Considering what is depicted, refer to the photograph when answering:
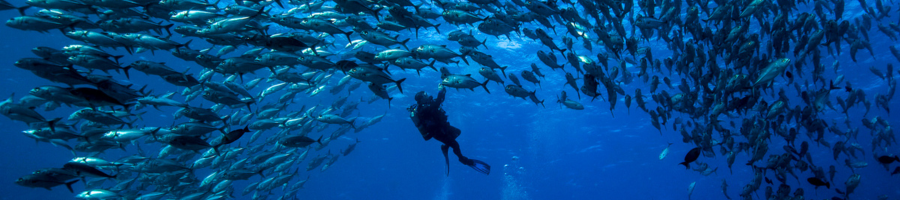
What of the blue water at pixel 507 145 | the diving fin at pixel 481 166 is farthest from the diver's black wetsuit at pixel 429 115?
the blue water at pixel 507 145

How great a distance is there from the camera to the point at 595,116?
94.3ft

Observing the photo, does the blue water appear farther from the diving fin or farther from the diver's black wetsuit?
the diver's black wetsuit

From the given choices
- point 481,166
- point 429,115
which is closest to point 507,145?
point 481,166

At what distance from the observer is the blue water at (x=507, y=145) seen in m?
18.8

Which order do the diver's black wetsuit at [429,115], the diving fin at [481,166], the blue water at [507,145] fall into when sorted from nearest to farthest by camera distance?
the diver's black wetsuit at [429,115] → the diving fin at [481,166] → the blue water at [507,145]

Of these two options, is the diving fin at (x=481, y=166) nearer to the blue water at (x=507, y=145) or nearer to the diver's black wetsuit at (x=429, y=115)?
the diver's black wetsuit at (x=429, y=115)

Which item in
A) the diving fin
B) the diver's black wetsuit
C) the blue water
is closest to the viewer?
the diver's black wetsuit

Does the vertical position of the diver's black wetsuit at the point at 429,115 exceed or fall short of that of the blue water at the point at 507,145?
it exceeds it

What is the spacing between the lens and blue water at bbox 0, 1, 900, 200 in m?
18.8

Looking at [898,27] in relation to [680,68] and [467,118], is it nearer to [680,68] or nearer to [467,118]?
[680,68]

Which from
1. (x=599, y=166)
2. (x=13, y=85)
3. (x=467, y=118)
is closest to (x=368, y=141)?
(x=467, y=118)

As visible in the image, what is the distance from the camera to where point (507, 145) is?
36188 mm

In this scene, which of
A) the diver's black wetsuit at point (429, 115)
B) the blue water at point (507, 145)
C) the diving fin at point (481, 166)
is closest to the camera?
the diver's black wetsuit at point (429, 115)

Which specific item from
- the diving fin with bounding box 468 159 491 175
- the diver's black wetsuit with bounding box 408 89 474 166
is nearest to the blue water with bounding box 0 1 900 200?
the diving fin with bounding box 468 159 491 175
